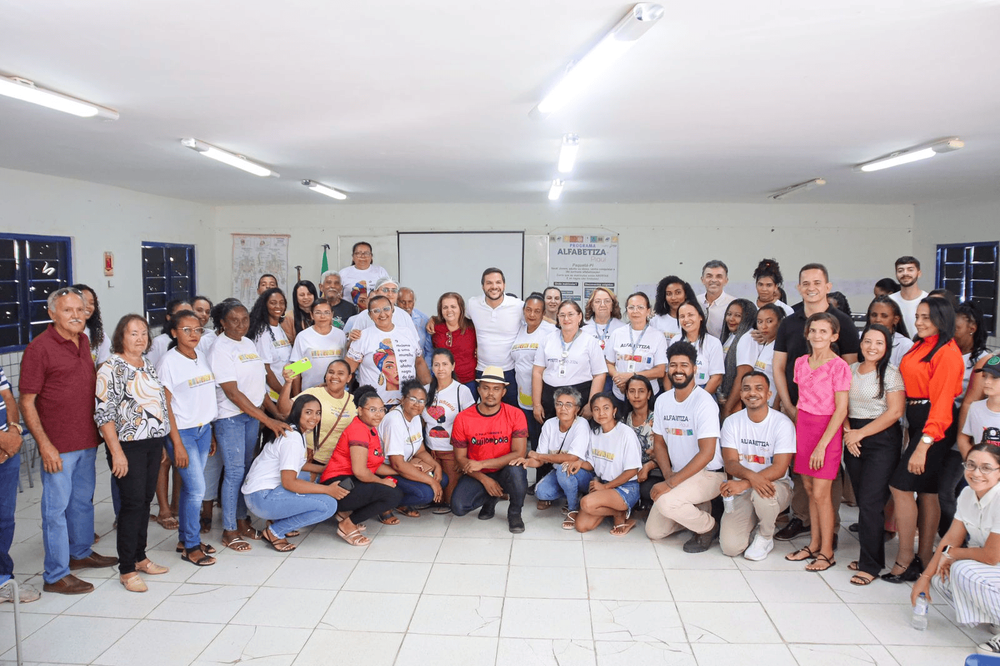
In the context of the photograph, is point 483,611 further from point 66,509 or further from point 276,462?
point 66,509

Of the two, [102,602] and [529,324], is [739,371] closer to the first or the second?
[529,324]

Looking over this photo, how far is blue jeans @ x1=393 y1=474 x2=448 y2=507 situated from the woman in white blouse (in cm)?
97

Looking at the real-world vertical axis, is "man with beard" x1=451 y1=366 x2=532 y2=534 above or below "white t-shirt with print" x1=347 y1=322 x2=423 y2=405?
below

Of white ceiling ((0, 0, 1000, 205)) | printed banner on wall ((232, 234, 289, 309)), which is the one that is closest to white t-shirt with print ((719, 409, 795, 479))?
white ceiling ((0, 0, 1000, 205))

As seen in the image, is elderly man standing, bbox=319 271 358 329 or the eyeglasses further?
elderly man standing, bbox=319 271 358 329

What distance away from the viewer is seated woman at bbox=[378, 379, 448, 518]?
429 centimetres

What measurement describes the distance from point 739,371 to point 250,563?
335 centimetres

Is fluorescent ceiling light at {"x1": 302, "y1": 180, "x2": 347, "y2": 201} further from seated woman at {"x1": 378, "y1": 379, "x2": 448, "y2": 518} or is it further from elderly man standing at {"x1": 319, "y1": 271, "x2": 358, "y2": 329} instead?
seated woman at {"x1": 378, "y1": 379, "x2": 448, "y2": 518}

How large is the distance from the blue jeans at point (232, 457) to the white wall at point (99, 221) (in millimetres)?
3900

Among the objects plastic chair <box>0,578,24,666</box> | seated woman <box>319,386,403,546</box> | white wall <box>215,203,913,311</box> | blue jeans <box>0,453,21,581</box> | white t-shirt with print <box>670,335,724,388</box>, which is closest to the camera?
plastic chair <box>0,578,24,666</box>

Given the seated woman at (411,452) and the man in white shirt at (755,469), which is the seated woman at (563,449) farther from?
the man in white shirt at (755,469)

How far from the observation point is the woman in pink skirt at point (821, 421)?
358 centimetres

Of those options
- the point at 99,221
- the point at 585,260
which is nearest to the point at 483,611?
the point at 99,221

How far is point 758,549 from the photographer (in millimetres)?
3850
